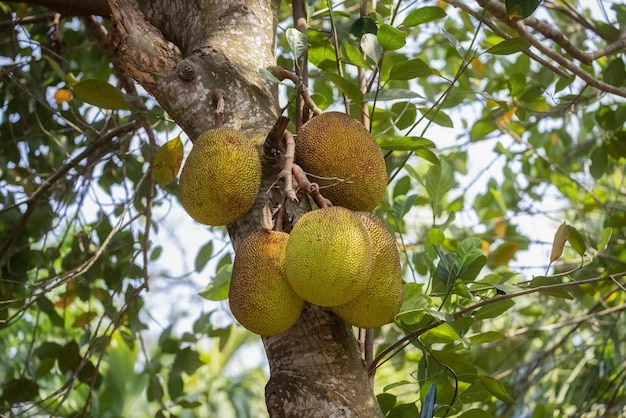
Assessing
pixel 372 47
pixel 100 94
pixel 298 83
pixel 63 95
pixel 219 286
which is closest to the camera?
pixel 298 83

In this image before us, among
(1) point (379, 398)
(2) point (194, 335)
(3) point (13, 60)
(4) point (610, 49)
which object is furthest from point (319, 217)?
(3) point (13, 60)

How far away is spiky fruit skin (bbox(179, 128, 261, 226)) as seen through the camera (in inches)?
38.4

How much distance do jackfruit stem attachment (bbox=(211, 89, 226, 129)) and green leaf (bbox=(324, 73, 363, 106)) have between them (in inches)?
6.4

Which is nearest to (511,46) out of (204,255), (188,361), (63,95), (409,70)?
(409,70)

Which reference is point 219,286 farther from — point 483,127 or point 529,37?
point 483,127

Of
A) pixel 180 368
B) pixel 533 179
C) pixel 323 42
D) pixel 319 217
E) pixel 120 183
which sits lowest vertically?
pixel 319 217

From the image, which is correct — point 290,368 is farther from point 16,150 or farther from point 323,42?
point 16,150

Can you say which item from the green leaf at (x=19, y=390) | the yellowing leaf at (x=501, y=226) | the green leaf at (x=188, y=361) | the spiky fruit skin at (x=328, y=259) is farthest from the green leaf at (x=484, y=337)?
the yellowing leaf at (x=501, y=226)

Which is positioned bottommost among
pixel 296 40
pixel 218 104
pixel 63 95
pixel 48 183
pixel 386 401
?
pixel 386 401

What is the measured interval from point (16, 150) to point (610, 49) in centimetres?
172

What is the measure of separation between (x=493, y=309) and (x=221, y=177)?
22.5 inches

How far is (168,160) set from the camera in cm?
148

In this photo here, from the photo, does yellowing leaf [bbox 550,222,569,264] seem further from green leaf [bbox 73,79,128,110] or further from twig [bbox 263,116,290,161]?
green leaf [bbox 73,79,128,110]

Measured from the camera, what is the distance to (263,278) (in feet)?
3.01
